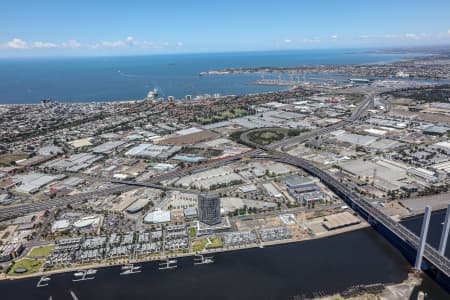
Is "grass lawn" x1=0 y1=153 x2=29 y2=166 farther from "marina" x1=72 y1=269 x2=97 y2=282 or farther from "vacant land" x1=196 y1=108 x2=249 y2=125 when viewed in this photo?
"vacant land" x1=196 y1=108 x2=249 y2=125

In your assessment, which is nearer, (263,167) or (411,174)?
(411,174)

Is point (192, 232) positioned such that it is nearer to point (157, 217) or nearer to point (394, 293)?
point (157, 217)

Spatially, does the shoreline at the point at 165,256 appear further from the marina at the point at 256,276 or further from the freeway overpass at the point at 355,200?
the freeway overpass at the point at 355,200

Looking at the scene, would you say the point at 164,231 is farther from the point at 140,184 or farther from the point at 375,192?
the point at 375,192

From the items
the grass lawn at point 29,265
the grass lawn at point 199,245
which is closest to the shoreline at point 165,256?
the grass lawn at point 29,265

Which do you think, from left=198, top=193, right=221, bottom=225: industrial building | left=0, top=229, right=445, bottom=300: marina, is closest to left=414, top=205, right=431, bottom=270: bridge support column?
left=0, top=229, right=445, bottom=300: marina

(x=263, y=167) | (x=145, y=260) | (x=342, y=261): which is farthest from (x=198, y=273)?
(x=263, y=167)

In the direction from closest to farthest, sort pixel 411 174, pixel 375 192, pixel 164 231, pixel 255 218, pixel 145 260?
pixel 145 260 → pixel 164 231 → pixel 255 218 → pixel 375 192 → pixel 411 174
